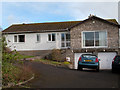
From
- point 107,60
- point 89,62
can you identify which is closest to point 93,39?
point 107,60

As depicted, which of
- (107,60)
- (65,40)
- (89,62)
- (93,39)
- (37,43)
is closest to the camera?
(89,62)

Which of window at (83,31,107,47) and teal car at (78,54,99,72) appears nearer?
teal car at (78,54,99,72)

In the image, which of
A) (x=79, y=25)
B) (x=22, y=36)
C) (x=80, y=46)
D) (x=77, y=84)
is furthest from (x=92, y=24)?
(x=77, y=84)

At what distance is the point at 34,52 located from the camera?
938 inches

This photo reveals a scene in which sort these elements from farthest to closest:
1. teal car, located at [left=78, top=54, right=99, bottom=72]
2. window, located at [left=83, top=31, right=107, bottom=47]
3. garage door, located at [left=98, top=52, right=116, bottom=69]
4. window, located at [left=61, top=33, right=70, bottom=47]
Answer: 1. window, located at [left=61, top=33, right=70, bottom=47]
2. window, located at [left=83, top=31, right=107, bottom=47]
3. garage door, located at [left=98, top=52, right=116, bottom=69]
4. teal car, located at [left=78, top=54, right=99, bottom=72]

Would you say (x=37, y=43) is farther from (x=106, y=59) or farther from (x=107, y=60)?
(x=107, y=60)

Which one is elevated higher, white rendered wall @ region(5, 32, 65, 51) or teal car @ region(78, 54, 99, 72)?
white rendered wall @ region(5, 32, 65, 51)

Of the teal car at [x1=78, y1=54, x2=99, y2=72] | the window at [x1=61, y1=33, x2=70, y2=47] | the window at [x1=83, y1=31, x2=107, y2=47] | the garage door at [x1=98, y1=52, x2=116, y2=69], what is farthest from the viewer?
the window at [x1=61, y1=33, x2=70, y2=47]

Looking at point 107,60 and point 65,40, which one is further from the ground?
point 65,40

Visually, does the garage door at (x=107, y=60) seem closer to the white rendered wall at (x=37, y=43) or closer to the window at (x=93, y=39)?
the window at (x=93, y=39)

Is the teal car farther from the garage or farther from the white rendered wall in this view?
the white rendered wall

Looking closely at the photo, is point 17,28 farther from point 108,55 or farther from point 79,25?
point 108,55

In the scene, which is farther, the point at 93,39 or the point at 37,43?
the point at 37,43

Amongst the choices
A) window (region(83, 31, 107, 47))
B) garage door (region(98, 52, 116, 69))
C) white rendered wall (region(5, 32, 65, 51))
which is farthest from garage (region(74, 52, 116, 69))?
white rendered wall (region(5, 32, 65, 51))
